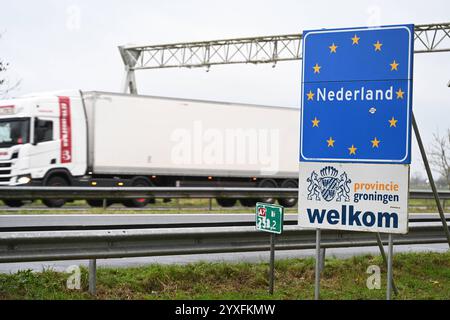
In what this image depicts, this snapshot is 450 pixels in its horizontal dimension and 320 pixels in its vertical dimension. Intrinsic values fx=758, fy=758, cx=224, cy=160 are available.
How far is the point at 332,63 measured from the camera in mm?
7160

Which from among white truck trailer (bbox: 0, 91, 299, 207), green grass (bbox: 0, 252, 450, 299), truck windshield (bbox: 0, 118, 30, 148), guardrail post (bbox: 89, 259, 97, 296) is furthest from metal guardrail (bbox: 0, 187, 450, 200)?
guardrail post (bbox: 89, 259, 97, 296)

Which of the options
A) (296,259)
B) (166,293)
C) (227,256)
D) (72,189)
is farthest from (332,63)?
(72,189)

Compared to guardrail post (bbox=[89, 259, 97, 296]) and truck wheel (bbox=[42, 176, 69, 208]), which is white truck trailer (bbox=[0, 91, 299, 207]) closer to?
truck wheel (bbox=[42, 176, 69, 208])

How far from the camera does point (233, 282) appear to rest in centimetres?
909

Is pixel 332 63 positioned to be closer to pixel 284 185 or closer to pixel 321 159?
pixel 321 159

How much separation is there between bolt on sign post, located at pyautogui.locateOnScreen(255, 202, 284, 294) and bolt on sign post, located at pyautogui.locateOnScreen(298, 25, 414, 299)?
0.65 m

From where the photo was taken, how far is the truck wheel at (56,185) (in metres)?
22.2

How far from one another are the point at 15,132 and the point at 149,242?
15.9m

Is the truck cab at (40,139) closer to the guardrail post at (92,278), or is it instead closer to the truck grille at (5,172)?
the truck grille at (5,172)

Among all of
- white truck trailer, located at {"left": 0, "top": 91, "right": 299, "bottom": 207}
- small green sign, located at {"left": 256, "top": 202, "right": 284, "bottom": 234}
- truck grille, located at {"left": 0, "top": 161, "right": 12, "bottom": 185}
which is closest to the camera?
small green sign, located at {"left": 256, "top": 202, "right": 284, "bottom": 234}

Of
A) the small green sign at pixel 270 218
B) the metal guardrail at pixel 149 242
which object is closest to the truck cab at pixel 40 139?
the metal guardrail at pixel 149 242

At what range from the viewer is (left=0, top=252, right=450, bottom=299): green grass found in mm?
7824

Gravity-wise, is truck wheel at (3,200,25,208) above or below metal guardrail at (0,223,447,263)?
below

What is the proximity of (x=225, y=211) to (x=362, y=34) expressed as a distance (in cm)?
1540
